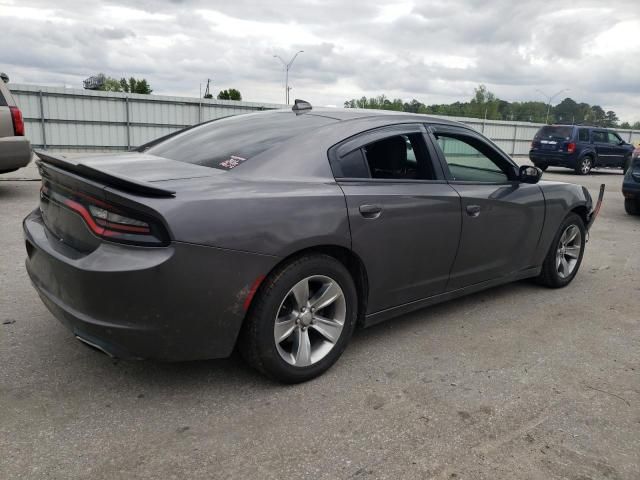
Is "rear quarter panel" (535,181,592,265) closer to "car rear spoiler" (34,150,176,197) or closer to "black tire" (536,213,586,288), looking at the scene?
"black tire" (536,213,586,288)

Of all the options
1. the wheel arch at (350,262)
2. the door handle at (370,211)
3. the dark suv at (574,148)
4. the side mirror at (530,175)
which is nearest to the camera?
the wheel arch at (350,262)

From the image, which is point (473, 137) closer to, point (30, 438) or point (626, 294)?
point (626, 294)

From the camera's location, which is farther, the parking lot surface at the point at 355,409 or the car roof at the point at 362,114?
the car roof at the point at 362,114

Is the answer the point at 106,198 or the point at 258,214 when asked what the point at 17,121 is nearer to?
the point at 106,198

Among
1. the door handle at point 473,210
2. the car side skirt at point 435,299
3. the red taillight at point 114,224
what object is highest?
the red taillight at point 114,224

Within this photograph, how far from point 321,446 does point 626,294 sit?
12.3 ft

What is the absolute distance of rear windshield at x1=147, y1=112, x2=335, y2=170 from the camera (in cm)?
309

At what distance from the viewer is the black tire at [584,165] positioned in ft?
62.2

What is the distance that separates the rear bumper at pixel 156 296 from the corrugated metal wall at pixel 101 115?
18599mm

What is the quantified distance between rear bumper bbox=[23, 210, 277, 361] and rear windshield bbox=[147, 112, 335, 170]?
2.25 ft

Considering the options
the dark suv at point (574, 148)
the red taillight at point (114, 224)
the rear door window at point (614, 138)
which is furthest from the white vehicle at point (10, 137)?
the rear door window at point (614, 138)

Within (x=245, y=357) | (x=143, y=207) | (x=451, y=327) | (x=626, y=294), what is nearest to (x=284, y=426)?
(x=245, y=357)

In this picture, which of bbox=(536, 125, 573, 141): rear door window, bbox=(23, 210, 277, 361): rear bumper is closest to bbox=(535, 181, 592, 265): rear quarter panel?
bbox=(23, 210, 277, 361): rear bumper

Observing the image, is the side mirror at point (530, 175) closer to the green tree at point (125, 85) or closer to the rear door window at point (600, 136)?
the rear door window at point (600, 136)
